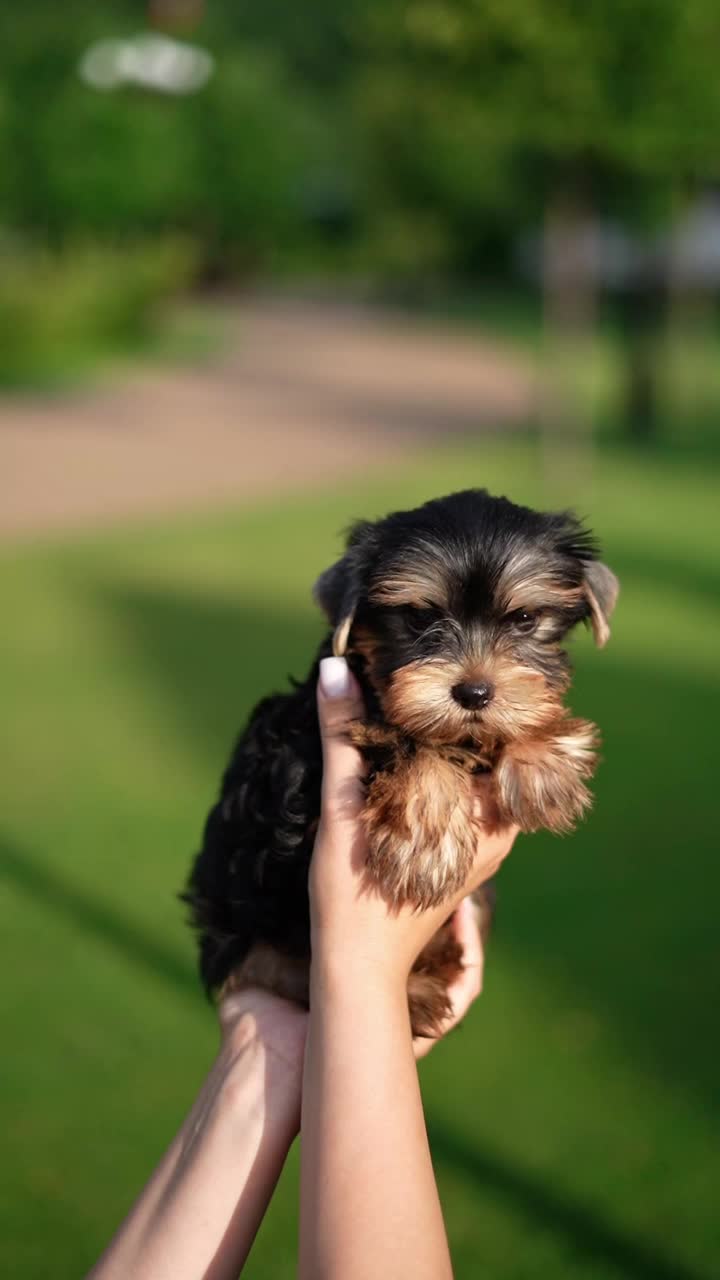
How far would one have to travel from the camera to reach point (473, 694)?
8.66 feet

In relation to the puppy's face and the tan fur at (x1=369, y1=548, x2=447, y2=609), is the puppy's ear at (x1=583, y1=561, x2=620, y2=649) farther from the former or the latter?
the tan fur at (x1=369, y1=548, x2=447, y2=609)

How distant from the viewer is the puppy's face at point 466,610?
2.66 meters

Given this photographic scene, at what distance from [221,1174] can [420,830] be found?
0.69 metres

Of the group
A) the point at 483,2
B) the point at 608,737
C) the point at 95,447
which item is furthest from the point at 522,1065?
the point at 95,447

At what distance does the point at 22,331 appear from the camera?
2164 centimetres

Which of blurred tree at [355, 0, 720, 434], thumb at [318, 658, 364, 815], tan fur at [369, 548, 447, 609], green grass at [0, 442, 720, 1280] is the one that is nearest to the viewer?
thumb at [318, 658, 364, 815]

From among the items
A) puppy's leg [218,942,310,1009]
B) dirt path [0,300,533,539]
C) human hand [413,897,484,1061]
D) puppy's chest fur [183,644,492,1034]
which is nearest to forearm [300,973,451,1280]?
puppy's chest fur [183,644,492,1034]

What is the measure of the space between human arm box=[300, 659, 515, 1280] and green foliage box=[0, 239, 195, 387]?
19965mm

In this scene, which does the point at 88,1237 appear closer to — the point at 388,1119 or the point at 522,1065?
the point at 522,1065

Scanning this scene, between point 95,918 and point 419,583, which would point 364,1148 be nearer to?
point 419,583

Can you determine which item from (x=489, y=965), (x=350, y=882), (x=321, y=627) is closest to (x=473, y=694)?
(x=350, y=882)

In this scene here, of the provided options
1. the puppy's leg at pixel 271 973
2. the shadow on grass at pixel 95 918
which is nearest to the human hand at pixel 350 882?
the puppy's leg at pixel 271 973

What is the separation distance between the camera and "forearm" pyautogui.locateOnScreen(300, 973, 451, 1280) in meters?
2.06

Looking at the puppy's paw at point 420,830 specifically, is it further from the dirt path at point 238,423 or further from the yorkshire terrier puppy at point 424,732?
the dirt path at point 238,423
